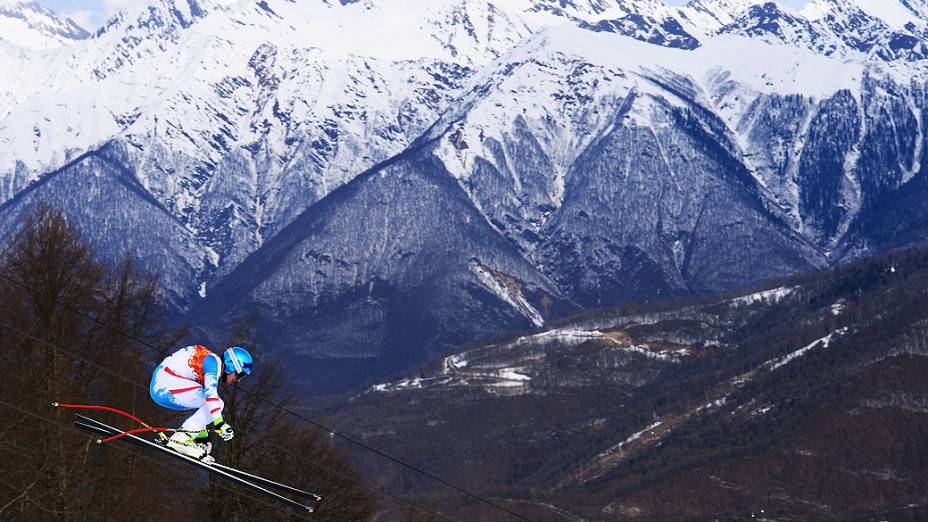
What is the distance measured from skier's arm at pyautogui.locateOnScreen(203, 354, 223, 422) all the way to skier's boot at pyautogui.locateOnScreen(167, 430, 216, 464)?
1.42 feet

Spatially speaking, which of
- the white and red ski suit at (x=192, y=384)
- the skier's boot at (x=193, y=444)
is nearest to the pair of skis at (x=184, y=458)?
the skier's boot at (x=193, y=444)

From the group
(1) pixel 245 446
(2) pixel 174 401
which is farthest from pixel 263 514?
(2) pixel 174 401

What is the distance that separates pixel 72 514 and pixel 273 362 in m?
27.7

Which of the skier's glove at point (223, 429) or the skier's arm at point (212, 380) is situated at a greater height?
the skier's arm at point (212, 380)

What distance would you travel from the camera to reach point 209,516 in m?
65.3

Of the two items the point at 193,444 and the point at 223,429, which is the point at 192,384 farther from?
the point at 223,429

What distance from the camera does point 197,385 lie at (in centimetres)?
3609

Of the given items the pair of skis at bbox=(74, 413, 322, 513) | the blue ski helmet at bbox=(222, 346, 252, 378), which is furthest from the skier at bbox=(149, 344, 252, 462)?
the pair of skis at bbox=(74, 413, 322, 513)

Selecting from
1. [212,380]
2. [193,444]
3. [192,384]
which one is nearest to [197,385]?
[192,384]

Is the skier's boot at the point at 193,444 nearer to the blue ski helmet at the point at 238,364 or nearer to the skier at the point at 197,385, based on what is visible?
the skier at the point at 197,385

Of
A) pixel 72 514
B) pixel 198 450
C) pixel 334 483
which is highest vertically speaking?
pixel 198 450

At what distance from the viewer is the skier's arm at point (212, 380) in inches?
1405

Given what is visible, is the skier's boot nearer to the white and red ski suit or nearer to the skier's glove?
the white and red ski suit

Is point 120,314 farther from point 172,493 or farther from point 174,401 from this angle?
point 174,401
